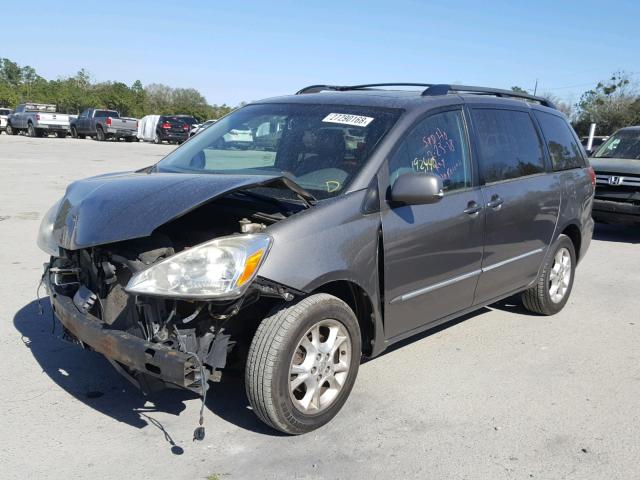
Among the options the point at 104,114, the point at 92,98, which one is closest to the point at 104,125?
the point at 104,114

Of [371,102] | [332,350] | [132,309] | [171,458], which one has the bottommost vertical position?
[171,458]

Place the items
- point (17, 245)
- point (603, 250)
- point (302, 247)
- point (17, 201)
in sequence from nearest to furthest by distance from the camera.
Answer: point (302, 247) < point (17, 245) < point (603, 250) < point (17, 201)

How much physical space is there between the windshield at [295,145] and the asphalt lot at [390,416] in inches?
52.2

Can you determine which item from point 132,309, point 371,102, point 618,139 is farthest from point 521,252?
point 618,139

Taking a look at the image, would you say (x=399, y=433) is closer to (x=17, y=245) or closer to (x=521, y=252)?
(x=521, y=252)

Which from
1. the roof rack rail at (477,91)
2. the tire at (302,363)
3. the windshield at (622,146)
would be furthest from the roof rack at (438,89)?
the windshield at (622,146)

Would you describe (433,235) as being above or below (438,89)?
below

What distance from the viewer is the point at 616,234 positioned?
10.6m

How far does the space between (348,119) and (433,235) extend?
3.08 ft

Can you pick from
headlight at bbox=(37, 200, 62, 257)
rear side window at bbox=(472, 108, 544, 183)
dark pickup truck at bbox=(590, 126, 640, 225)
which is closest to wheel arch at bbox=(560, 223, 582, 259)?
rear side window at bbox=(472, 108, 544, 183)

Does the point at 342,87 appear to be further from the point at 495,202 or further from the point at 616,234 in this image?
the point at 616,234

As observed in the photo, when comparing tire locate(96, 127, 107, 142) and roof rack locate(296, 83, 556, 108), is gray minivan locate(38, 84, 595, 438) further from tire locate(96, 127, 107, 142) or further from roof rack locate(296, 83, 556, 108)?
tire locate(96, 127, 107, 142)

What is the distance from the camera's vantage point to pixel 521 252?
16.3 feet

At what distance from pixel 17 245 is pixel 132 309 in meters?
5.26
